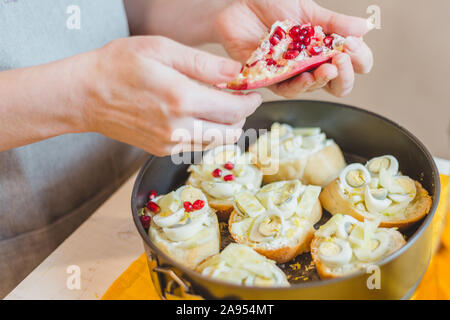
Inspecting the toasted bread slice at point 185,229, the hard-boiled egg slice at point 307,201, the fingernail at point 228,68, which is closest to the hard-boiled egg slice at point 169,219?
the toasted bread slice at point 185,229

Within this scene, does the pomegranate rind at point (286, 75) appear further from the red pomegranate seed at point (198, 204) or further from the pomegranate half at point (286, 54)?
the red pomegranate seed at point (198, 204)

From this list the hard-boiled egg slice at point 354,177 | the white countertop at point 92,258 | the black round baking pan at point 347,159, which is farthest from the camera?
the hard-boiled egg slice at point 354,177

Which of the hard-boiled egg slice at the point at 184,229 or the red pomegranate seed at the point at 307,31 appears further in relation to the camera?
the red pomegranate seed at the point at 307,31

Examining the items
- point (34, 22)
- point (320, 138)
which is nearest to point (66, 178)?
point (34, 22)

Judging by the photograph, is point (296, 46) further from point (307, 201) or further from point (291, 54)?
point (307, 201)

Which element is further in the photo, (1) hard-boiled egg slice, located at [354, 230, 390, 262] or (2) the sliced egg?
(2) the sliced egg

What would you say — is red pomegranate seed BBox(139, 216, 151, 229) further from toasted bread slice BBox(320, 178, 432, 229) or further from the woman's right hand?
toasted bread slice BBox(320, 178, 432, 229)

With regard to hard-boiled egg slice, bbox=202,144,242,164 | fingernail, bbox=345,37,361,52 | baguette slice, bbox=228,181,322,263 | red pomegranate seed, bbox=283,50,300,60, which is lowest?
baguette slice, bbox=228,181,322,263

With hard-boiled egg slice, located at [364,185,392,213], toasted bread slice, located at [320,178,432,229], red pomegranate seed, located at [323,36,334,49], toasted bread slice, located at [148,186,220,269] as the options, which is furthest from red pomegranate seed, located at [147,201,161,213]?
red pomegranate seed, located at [323,36,334,49]
